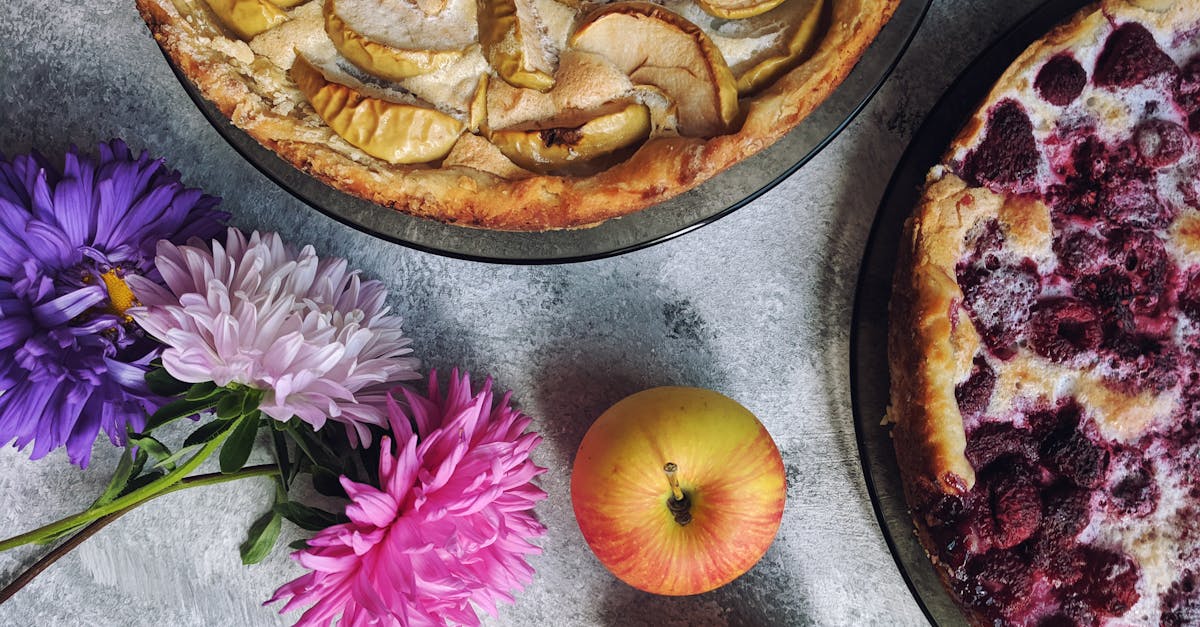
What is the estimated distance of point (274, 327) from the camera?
120 cm

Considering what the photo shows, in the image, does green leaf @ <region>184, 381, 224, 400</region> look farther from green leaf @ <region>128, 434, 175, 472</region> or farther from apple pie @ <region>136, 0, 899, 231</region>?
apple pie @ <region>136, 0, 899, 231</region>

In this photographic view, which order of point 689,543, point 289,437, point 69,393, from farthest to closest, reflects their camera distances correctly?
point 289,437
point 689,543
point 69,393

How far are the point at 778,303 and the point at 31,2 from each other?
1494mm

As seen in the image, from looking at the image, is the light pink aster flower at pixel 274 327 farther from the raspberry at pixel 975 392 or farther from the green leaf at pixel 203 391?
the raspberry at pixel 975 392

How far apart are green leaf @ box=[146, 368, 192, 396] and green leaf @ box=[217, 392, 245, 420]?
0.09 meters

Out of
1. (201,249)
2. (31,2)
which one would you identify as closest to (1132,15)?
(201,249)

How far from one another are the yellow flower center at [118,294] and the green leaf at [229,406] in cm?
24

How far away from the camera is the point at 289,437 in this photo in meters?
1.45

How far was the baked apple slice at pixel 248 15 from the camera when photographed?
1286mm

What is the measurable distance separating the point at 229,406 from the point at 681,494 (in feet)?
2.30

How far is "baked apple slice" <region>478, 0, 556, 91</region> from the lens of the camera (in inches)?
49.8

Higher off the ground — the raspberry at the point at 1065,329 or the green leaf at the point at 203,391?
the raspberry at the point at 1065,329

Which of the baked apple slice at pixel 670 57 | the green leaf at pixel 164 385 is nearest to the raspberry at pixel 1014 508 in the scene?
the baked apple slice at pixel 670 57

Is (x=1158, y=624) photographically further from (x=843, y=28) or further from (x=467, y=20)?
(x=467, y=20)
